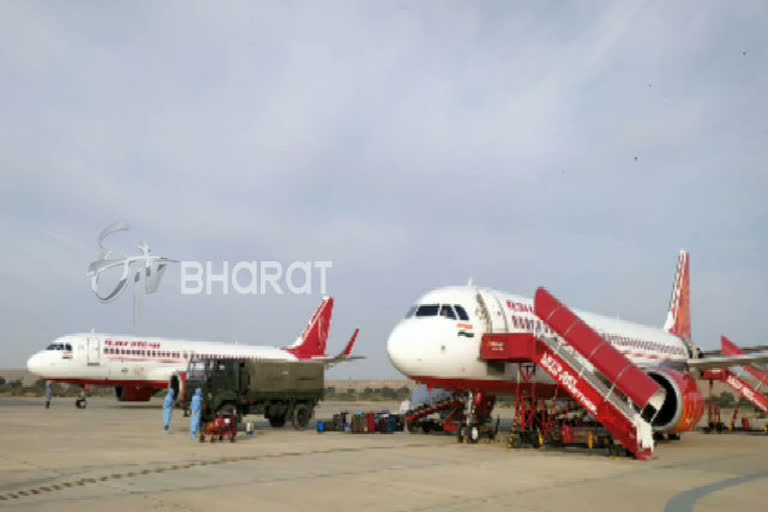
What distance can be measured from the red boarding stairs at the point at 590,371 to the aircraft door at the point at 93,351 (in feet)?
77.9

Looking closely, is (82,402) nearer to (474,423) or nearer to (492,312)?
(474,423)

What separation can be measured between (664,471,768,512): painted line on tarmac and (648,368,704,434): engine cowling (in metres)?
5.33

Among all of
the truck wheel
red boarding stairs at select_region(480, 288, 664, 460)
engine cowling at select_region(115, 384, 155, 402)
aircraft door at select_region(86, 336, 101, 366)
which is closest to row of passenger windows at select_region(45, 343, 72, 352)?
aircraft door at select_region(86, 336, 101, 366)

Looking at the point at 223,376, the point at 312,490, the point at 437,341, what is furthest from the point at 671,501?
the point at 223,376

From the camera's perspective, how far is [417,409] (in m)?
22.6

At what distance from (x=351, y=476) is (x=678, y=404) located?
11625 mm

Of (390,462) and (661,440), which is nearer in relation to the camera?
(390,462)

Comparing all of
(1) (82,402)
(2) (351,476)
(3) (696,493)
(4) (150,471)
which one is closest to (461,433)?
(2) (351,476)

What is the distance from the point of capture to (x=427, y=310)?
17.8m

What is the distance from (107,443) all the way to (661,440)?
56.6 feet

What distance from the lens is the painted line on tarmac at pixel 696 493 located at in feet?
30.0

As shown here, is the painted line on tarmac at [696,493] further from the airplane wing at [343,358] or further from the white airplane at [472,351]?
the airplane wing at [343,358]

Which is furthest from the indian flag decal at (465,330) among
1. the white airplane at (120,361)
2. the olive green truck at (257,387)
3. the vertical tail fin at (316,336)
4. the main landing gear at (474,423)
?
the vertical tail fin at (316,336)

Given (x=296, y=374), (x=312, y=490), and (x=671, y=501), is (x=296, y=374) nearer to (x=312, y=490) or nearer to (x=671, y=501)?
(x=312, y=490)
